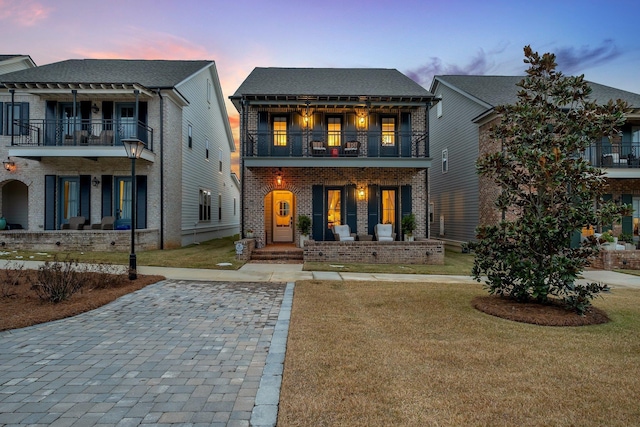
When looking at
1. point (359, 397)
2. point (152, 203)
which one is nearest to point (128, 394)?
point (359, 397)

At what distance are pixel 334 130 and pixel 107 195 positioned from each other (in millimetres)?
10599

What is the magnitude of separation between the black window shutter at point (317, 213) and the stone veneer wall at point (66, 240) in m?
7.50

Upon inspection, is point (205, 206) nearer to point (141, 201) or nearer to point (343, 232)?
point (141, 201)

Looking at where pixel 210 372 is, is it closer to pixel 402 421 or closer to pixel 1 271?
pixel 402 421

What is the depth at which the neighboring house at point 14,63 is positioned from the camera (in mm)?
16812

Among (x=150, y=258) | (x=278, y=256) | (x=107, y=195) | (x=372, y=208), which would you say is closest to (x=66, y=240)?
(x=107, y=195)

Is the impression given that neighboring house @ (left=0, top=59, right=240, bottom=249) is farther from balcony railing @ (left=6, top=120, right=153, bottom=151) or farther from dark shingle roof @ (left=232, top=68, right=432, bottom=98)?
dark shingle roof @ (left=232, top=68, right=432, bottom=98)

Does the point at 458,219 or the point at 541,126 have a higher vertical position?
the point at 541,126

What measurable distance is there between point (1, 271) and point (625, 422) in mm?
11914

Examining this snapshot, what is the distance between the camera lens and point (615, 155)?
52.1ft

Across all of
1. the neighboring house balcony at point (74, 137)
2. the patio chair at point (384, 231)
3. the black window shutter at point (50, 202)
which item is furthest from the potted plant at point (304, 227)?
the black window shutter at point (50, 202)

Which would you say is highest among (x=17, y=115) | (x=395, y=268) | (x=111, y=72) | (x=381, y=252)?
(x=111, y=72)

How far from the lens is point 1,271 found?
27.6 feet

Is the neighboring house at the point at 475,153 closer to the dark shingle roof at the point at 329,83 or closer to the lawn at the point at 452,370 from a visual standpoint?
the dark shingle roof at the point at 329,83
